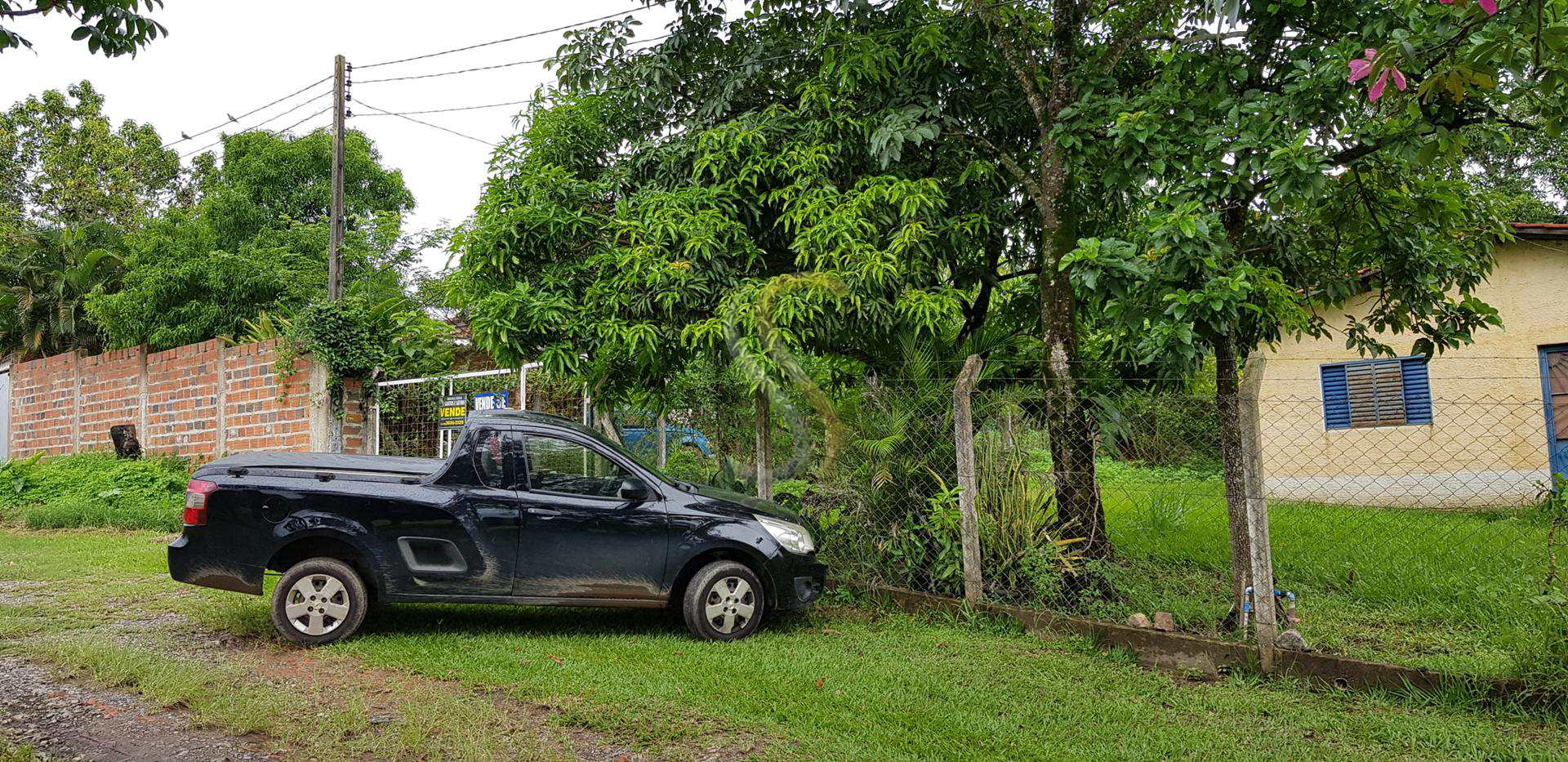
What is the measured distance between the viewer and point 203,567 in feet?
19.0

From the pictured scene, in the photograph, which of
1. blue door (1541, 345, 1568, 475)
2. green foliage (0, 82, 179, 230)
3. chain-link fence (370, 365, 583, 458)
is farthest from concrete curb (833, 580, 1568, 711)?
green foliage (0, 82, 179, 230)

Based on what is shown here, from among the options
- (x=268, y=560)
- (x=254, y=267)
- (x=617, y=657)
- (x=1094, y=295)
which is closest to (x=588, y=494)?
(x=617, y=657)

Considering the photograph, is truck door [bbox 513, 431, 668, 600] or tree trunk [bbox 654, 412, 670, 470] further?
tree trunk [bbox 654, 412, 670, 470]

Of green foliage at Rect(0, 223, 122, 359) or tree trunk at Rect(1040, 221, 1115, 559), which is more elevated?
green foliage at Rect(0, 223, 122, 359)

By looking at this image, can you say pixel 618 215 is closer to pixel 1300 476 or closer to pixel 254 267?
pixel 1300 476

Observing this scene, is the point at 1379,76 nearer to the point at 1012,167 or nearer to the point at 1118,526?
the point at 1012,167

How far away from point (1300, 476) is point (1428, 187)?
7691 millimetres

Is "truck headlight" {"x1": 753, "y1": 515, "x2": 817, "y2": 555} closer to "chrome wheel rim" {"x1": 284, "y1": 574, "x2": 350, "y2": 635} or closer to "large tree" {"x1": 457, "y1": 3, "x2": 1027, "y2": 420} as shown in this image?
"large tree" {"x1": 457, "y1": 3, "x2": 1027, "y2": 420}

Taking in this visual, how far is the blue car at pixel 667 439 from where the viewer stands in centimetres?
866

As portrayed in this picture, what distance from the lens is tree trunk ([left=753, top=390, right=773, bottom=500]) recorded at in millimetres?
7848

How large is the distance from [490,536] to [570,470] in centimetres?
68

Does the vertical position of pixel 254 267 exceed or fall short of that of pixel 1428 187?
it exceeds it

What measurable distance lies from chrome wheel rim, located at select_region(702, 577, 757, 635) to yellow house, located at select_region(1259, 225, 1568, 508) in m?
8.11

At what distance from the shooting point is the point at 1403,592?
657cm
